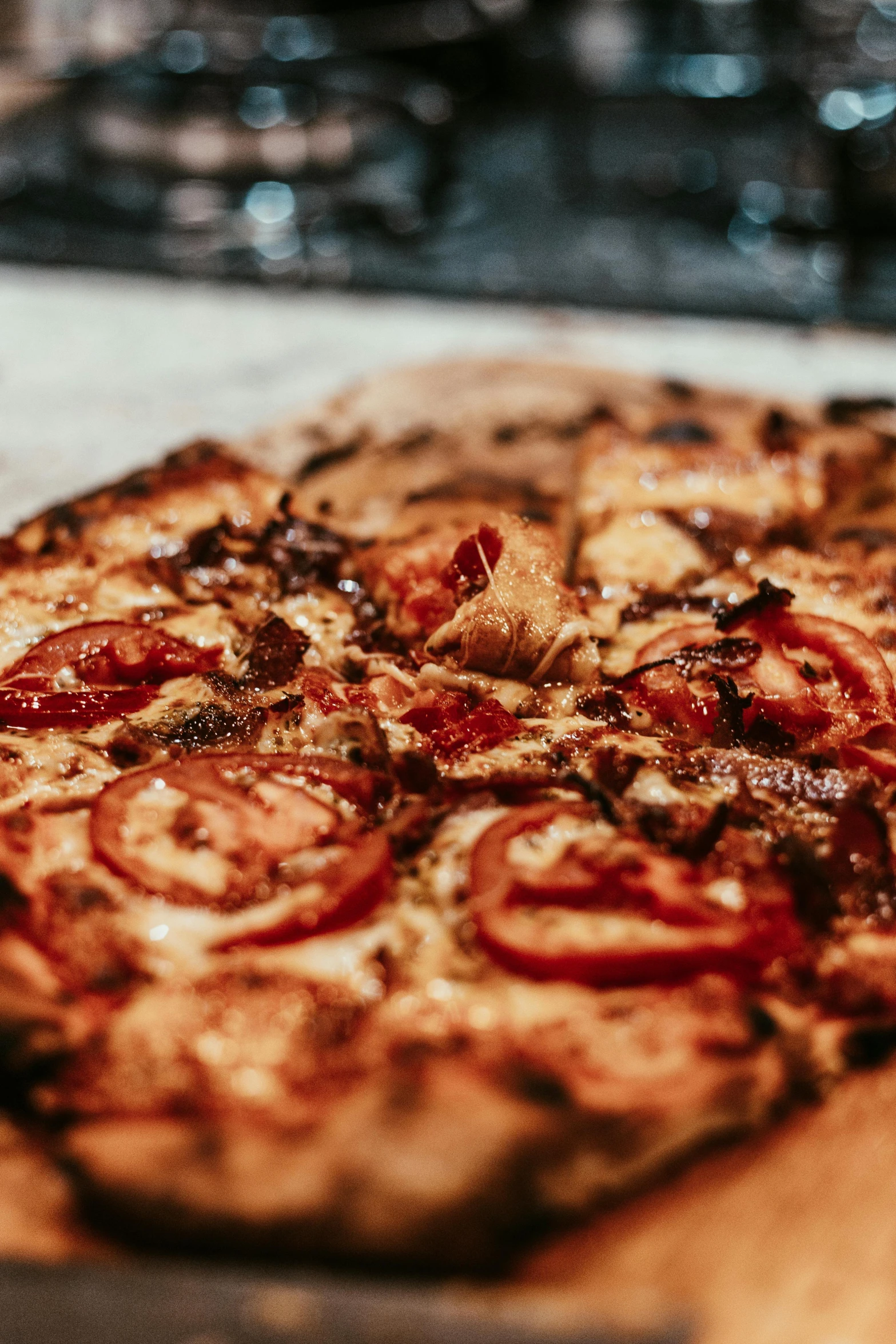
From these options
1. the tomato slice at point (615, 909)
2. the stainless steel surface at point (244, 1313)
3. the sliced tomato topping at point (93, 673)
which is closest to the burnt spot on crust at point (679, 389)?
the sliced tomato topping at point (93, 673)


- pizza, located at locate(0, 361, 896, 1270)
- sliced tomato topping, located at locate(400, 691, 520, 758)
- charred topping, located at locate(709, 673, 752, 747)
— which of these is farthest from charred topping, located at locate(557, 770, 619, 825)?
charred topping, located at locate(709, 673, 752, 747)

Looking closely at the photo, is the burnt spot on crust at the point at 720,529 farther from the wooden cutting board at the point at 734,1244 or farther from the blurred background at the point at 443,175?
the blurred background at the point at 443,175

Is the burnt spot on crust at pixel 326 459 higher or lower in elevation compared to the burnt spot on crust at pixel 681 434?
lower

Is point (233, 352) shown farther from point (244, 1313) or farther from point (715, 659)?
point (244, 1313)

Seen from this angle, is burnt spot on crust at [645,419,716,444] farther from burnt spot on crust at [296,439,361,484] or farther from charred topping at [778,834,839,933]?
charred topping at [778,834,839,933]

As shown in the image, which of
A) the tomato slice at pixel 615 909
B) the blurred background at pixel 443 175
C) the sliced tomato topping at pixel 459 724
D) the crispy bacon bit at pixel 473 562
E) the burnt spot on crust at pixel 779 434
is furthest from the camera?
the blurred background at pixel 443 175
